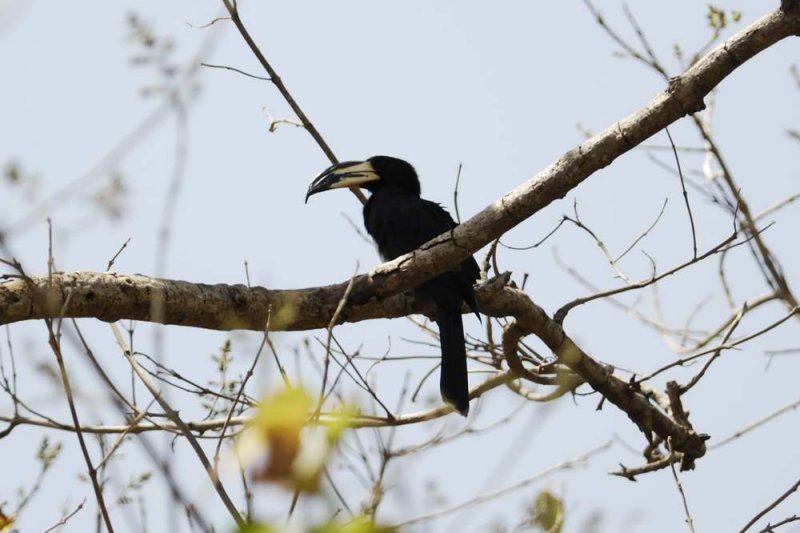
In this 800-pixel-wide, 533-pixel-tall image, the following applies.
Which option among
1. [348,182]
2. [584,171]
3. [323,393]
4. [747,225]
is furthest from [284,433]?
[348,182]

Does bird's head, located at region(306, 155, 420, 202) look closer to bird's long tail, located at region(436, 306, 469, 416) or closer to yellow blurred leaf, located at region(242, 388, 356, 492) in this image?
bird's long tail, located at region(436, 306, 469, 416)

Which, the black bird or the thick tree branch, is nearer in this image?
the thick tree branch

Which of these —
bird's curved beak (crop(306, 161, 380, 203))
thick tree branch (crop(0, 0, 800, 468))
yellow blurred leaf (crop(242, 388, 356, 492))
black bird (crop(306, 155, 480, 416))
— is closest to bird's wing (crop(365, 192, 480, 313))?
black bird (crop(306, 155, 480, 416))

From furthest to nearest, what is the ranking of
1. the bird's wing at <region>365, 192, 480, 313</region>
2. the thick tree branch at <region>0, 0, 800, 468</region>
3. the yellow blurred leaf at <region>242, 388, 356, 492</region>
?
the bird's wing at <region>365, 192, 480, 313</region>
the thick tree branch at <region>0, 0, 800, 468</region>
the yellow blurred leaf at <region>242, 388, 356, 492</region>

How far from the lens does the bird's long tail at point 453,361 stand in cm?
459

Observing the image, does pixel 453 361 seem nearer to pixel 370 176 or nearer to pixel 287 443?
pixel 370 176

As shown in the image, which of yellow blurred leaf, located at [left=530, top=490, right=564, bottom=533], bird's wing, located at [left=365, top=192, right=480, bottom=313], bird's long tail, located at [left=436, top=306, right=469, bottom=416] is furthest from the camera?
bird's wing, located at [left=365, top=192, right=480, bottom=313]

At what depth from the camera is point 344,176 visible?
19.8 feet

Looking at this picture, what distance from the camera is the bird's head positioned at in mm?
5859

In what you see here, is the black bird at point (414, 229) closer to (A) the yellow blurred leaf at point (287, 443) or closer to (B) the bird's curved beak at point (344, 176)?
(B) the bird's curved beak at point (344, 176)

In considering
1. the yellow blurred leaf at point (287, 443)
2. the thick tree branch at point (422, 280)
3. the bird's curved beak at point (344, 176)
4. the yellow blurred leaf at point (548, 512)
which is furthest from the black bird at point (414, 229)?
the yellow blurred leaf at point (287, 443)

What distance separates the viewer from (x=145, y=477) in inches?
131

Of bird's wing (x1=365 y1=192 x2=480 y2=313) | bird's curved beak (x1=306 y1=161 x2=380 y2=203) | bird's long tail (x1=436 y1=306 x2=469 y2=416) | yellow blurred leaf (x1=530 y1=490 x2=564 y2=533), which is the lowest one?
yellow blurred leaf (x1=530 y1=490 x2=564 y2=533)

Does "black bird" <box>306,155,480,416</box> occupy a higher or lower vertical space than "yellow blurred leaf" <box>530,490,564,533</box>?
higher
